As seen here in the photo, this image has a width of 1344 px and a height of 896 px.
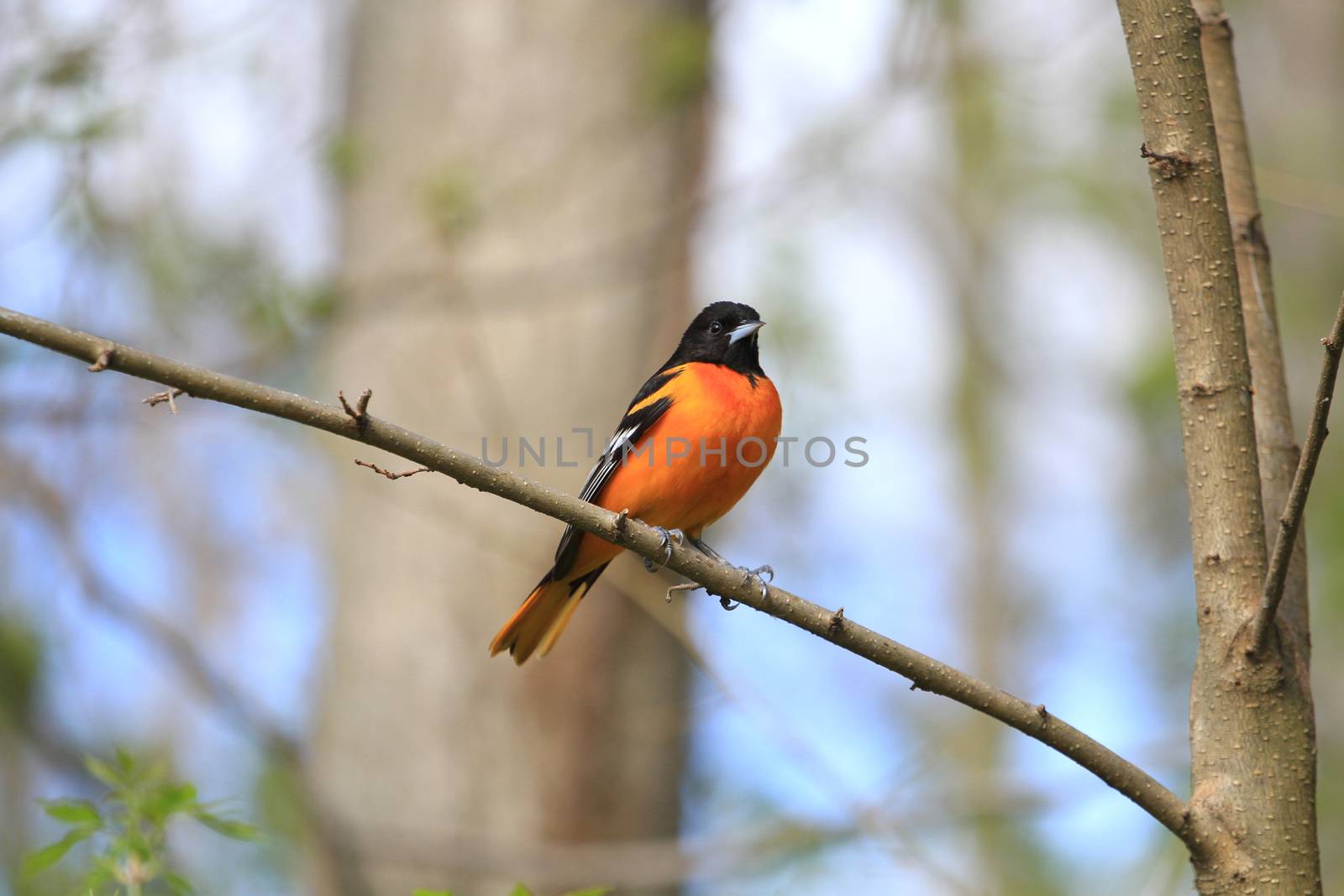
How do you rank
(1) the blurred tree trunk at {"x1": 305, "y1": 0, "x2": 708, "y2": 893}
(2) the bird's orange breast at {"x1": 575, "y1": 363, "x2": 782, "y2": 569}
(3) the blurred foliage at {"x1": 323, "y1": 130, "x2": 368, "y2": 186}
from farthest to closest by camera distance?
(3) the blurred foliage at {"x1": 323, "y1": 130, "x2": 368, "y2": 186}, (1) the blurred tree trunk at {"x1": 305, "y1": 0, "x2": 708, "y2": 893}, (2) the bird's orange breast at {"x1": 575, "y1": 363, "x2": 782, "y2": 569}

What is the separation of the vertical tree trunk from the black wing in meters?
2.26

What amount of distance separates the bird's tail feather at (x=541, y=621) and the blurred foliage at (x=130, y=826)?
1609 millimetres

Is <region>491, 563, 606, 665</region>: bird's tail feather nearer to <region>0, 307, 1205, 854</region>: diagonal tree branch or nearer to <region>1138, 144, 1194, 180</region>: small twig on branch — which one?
<region>0, 307, 1205, 854</region>: diagonal tree branch

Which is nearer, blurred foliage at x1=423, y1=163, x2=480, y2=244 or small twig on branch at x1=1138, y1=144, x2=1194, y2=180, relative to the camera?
small twig on branch at x1=1138, y1=144, x2=1194, y2=180

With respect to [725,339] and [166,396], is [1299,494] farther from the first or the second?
[725,339]

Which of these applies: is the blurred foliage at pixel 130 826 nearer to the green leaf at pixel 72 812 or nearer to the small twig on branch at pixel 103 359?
the green leaf at pixel 72 812

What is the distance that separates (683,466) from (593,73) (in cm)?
337

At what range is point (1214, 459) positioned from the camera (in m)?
2.82

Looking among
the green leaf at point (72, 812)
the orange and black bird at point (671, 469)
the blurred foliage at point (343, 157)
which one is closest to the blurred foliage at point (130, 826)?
the green leaf at point (72, 812)

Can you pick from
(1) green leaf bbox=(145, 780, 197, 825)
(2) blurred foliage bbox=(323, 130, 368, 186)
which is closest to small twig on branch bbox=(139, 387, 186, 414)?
(1) green leaf bbox=(145, 780, 197, 825)

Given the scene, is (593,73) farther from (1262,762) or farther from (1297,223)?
(1297,223)

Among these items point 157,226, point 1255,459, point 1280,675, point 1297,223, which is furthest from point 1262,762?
point 1297,223

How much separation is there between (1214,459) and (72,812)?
277 centimetres

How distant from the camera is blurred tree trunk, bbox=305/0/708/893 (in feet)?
20.3
